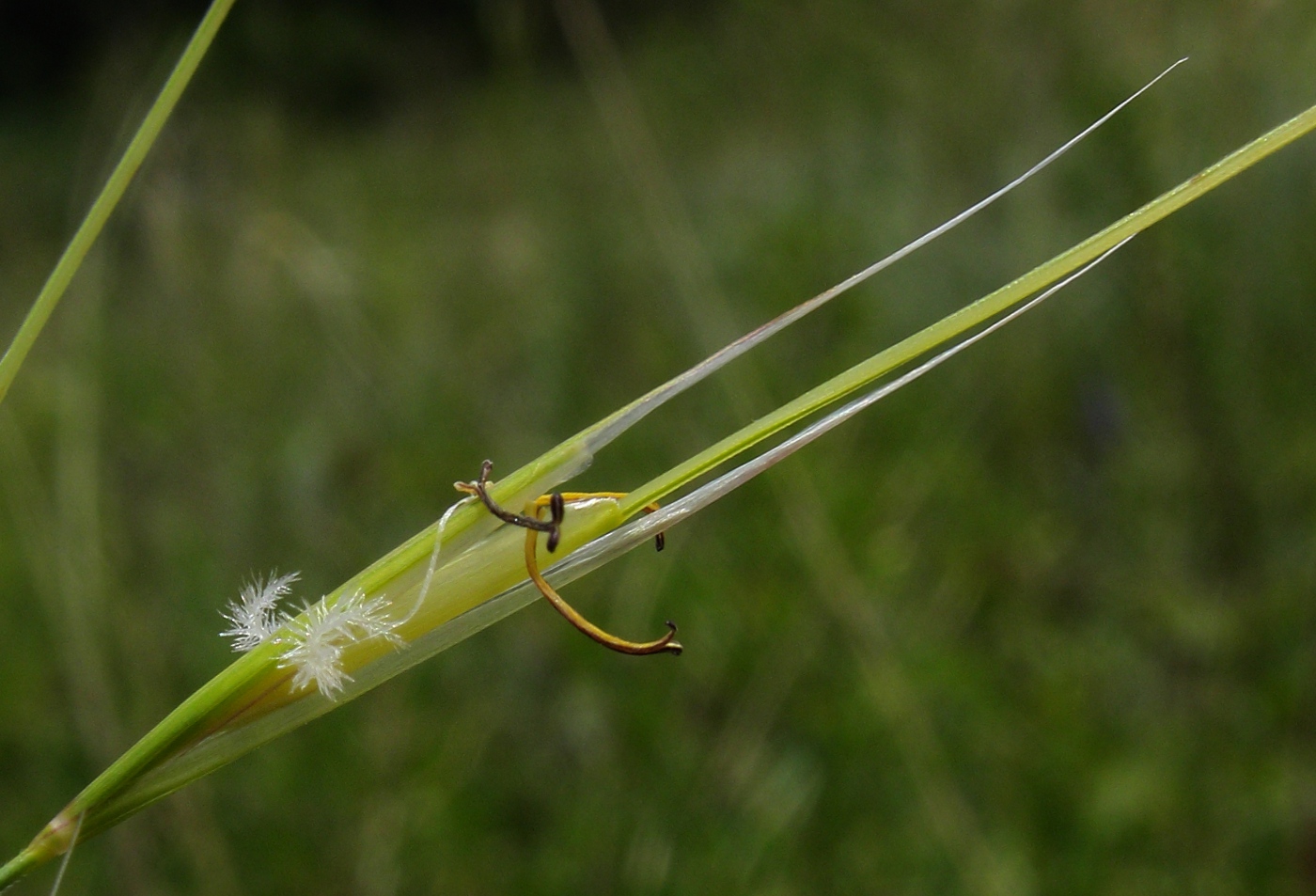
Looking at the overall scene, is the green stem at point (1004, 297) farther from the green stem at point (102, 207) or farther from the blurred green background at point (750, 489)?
the blurred green background at point (750, 489)

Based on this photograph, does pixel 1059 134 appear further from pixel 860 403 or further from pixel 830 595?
pixel 860 403

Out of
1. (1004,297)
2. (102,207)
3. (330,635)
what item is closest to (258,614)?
(330,635)

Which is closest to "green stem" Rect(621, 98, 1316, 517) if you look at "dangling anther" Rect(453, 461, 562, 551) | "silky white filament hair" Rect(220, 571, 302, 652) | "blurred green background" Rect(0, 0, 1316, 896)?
"dangling anther" Rect(453, 461, 562, 551)

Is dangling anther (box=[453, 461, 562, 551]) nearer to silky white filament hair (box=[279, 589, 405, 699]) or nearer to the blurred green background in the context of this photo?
silky white filament hair (box=[279, 589, 405, 699])

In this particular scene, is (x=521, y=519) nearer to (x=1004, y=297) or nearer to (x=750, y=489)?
(x=1004, y=297)

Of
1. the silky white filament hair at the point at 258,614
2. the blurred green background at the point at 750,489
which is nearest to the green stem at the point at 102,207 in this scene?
the silky white filament hair at the point at 258,614
